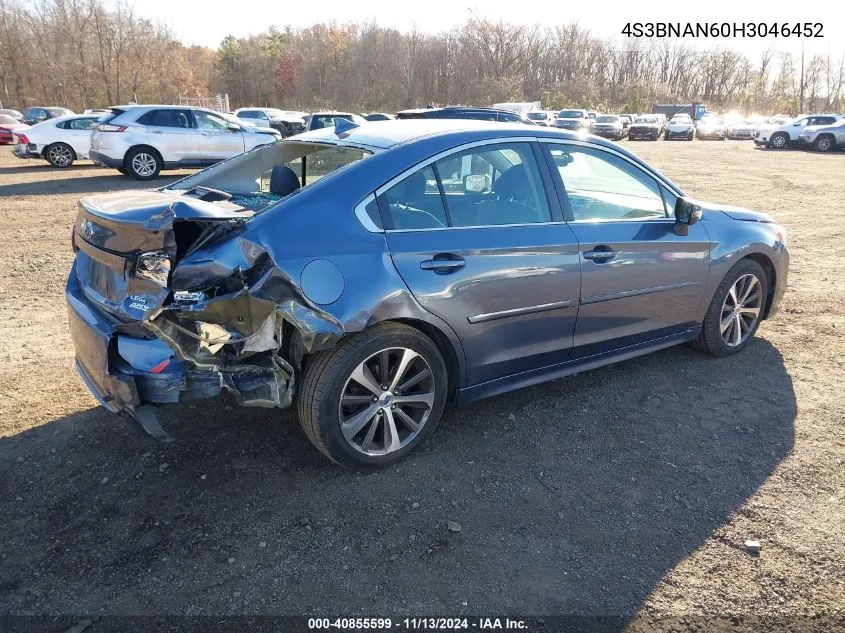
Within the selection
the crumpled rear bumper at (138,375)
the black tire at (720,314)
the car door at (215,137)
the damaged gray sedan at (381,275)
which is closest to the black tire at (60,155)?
the car door at (215,137)

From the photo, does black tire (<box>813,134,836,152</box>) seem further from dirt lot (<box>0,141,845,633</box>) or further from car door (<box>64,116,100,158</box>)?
car door (<box>64,116,100,158</box>)

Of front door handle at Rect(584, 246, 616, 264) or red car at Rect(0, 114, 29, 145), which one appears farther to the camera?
red car at Rect(0, 114, 29, 145)

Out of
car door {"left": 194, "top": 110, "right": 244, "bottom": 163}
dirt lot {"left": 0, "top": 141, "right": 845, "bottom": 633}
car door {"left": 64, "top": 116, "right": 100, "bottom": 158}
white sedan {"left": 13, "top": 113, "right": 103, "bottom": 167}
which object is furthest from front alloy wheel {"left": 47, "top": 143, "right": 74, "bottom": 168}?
dirt lot {"left": 0, "top": 141, "right": 845, "bottom": 633}

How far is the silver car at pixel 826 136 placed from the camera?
89.4ft

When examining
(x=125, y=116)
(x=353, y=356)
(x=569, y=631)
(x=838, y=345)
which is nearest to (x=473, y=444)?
(x=353, y=356)

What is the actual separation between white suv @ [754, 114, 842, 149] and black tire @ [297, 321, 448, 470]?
31.7 meters

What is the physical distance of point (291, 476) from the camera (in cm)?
325

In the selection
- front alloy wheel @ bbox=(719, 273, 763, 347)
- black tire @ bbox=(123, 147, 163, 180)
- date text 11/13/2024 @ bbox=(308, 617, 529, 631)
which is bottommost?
date text 11/13/2024 @ bbox=(308, 617, 529, 631)

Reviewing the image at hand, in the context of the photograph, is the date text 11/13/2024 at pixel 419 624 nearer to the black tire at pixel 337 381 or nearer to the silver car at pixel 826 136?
the black tire at pixel 337 381

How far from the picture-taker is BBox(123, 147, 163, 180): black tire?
14.1 m

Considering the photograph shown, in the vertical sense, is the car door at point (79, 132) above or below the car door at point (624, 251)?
above

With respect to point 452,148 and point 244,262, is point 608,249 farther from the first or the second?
point 244,262

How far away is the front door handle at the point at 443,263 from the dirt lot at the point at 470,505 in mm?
1039

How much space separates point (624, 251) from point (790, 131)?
100ft
